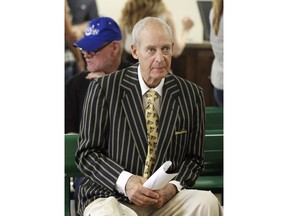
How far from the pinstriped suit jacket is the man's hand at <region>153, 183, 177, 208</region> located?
48 millimetres

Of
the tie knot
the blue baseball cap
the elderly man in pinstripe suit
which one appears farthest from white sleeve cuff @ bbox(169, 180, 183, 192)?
the blue baseball cap

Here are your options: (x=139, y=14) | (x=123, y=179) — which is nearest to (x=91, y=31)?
(x=139, y=14)

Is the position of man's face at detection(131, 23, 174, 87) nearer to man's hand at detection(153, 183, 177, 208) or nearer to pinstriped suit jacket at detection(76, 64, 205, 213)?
pinstriped suit jacket at detection(76, 64, 205, 213)

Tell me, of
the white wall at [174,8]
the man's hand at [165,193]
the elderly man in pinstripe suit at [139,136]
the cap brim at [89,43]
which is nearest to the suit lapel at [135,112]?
the elderly man in pinstripe suit at [139,136]

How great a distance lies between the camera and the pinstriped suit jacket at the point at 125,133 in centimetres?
261

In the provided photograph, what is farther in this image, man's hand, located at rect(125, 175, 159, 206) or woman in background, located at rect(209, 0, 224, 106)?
woman in background, located at rect(209, 0, 224, 106)

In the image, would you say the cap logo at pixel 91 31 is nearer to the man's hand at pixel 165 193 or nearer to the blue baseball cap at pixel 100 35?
the blue baseball cap at pixel 100 35

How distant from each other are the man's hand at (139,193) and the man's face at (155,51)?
0.38 metres

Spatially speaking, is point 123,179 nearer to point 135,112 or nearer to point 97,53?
point 135,112

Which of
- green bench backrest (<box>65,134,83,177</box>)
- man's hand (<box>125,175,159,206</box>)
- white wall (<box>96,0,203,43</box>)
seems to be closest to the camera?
man's hand (<box>125,175,159,206</box>)

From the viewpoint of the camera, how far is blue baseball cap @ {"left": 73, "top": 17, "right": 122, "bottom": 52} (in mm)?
2828
